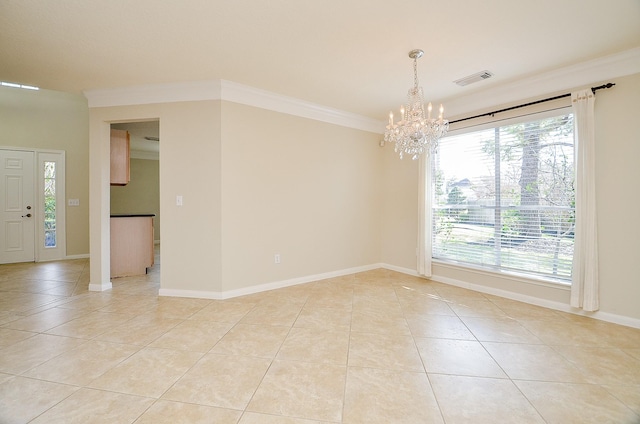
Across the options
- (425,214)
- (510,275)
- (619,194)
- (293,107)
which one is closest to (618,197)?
(619,194)

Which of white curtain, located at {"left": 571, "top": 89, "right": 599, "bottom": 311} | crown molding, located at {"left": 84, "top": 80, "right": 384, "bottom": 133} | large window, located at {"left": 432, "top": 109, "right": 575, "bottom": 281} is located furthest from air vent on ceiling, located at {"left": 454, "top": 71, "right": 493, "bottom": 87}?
crown molding, located at {"left": 84, "top": 80, "right": 384, "bottom": 133}

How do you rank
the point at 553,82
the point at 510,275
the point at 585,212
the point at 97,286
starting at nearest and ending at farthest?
the point at 585,212 < the point at 553,82 < the point at 510,275 < the point at 97,286

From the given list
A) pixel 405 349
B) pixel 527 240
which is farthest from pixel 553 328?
pixel 405 349

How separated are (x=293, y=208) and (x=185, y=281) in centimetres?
176

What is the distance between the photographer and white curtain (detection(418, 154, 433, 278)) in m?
4.42

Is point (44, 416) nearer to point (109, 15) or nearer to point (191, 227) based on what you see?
point (191, 227)

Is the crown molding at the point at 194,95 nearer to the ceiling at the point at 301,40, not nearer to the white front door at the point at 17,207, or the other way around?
the ceiling at the point at 301,40

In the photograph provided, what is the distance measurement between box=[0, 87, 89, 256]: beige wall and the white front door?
0.33 meters

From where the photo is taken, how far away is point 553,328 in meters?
2.74

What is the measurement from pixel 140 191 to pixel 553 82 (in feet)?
30.0

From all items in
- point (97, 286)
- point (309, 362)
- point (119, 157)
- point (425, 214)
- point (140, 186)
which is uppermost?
point (119, 157)

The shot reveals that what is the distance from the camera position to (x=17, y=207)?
553 centimetres

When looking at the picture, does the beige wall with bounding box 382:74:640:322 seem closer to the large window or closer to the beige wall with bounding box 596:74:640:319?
the beige wall with bounding box 596:74:640:319

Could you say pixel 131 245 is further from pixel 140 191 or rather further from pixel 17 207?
pixel 140 191
